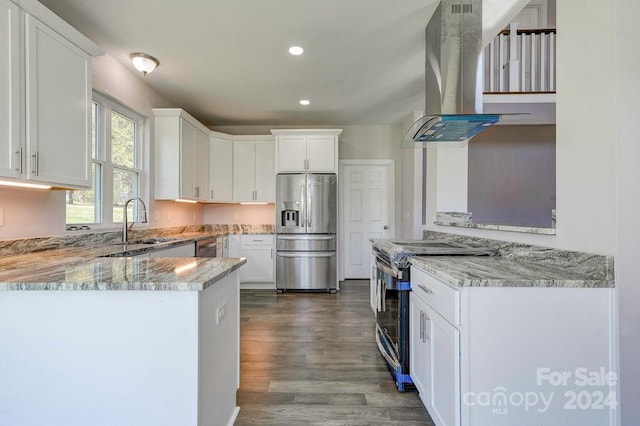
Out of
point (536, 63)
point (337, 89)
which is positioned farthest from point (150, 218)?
point (536, 63)

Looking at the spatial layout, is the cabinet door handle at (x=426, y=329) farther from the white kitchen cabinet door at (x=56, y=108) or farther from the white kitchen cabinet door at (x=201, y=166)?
the white kitchen cabinet door at (x=201, y=166)

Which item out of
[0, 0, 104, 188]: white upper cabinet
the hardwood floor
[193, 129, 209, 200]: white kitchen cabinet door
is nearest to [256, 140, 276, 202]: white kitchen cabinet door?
[193, 129, 209, 200]: white kitchen cabinet door

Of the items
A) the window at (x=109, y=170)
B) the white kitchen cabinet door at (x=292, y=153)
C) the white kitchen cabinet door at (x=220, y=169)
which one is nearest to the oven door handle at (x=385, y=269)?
the white kitchen cabinet door at (x=292, y=153)

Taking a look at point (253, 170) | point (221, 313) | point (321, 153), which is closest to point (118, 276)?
point (221, 313)

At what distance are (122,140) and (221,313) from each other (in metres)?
2.86

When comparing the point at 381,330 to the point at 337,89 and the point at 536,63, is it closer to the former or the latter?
the point at 337,89

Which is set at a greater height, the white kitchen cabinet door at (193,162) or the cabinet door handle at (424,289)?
the white kitchen cabinet door at (193,162)

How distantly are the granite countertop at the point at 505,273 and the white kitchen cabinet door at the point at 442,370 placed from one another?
229 mm

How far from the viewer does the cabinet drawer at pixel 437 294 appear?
125cm

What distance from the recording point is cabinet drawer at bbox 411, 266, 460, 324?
1245 mm

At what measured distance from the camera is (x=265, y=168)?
4.66 m

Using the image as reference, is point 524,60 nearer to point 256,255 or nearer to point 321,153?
point 321,153

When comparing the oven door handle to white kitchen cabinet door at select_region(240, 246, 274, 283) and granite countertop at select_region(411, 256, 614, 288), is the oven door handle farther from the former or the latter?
white kitchen cabinet door at select_region(240, 246, 274, 283)

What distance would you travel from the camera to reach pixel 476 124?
2025 mm
